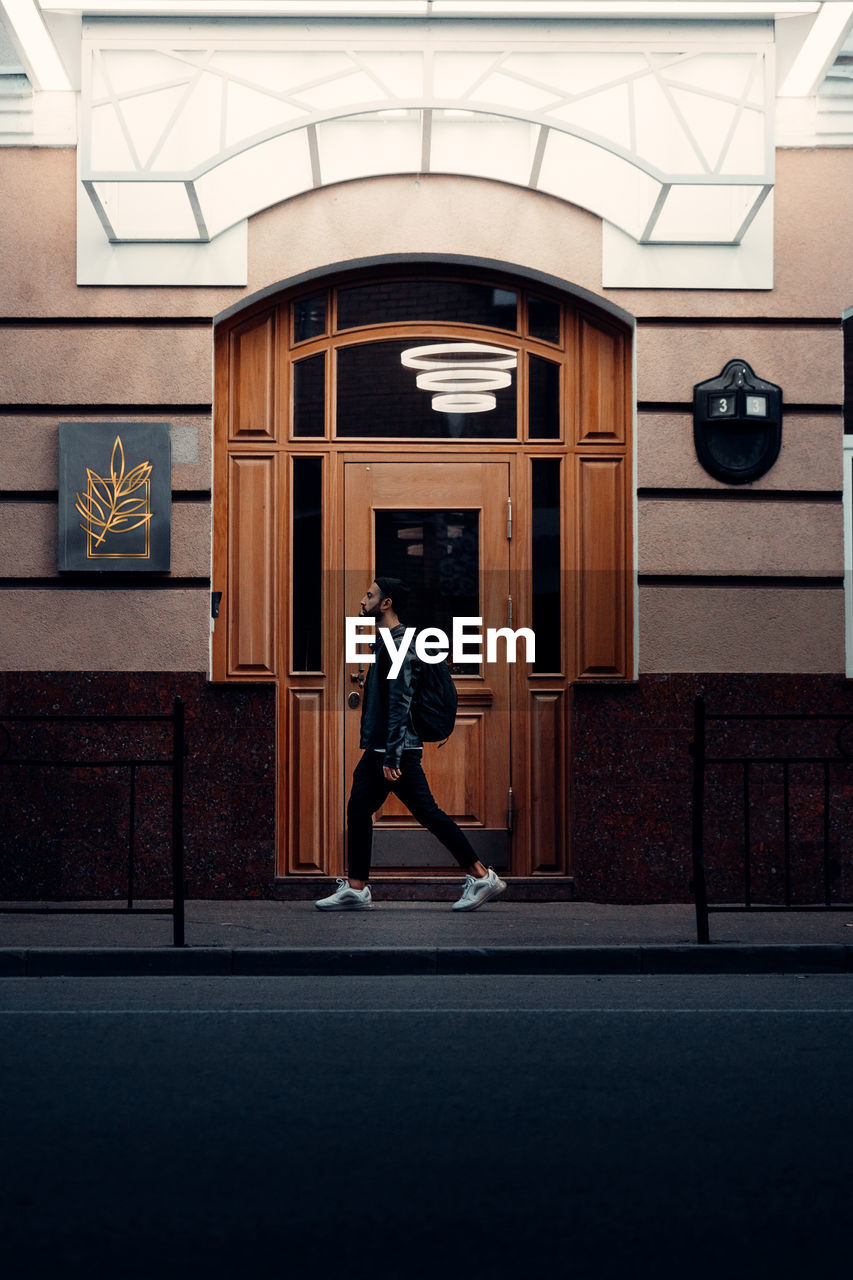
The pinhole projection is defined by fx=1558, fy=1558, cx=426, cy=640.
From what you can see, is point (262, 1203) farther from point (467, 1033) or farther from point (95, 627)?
point (95, 627)

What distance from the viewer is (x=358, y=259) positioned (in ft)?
34.8

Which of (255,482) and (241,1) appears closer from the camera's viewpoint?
(241,1)

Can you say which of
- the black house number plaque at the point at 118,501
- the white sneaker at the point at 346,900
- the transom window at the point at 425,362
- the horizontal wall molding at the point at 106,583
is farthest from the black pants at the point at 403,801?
the transom window at the point at 425,362

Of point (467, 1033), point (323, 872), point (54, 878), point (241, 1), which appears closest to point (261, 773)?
point (323, 872)

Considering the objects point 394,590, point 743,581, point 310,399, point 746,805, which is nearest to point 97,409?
point 310,399

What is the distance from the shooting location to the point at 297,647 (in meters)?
10.8

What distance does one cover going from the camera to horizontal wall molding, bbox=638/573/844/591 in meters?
10.6

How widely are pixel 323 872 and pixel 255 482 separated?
108 inches

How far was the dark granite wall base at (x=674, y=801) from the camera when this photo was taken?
34.2ft

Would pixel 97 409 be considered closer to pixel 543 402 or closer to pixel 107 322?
pixel 107 322

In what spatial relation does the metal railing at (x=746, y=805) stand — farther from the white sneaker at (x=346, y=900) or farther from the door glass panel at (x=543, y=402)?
the door glass panel at (x=543, y=402)

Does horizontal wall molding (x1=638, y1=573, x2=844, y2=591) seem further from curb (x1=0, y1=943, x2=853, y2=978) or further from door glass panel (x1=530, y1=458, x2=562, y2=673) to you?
curb (x1=0, y1=943, x2=853, y2=978)

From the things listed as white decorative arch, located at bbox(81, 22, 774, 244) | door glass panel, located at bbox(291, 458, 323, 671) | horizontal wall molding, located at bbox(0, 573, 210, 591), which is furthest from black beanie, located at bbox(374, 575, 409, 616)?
white decorative arch, located at bbox(81, 22, 774, 244)

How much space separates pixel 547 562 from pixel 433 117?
3132 mm
